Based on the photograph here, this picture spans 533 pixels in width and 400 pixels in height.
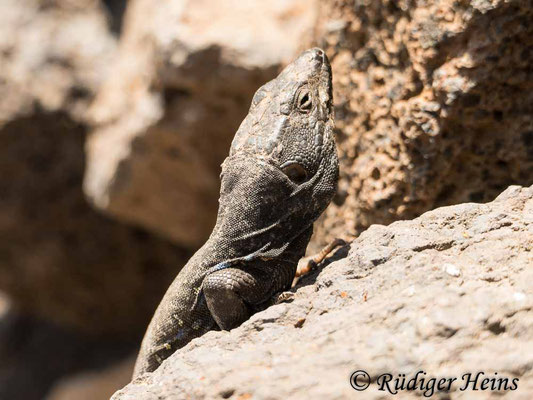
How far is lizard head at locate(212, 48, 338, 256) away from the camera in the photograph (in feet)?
12.3

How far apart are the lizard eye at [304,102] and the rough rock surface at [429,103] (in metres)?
0.73

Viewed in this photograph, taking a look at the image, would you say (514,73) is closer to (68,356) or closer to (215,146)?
(215,146)

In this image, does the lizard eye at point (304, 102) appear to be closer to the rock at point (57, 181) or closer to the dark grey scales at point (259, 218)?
the dark grey scales at point (259, 218)

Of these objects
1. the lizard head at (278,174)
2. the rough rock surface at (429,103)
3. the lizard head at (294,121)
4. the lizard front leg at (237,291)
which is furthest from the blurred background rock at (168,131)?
the lizard front leg at (237,291)

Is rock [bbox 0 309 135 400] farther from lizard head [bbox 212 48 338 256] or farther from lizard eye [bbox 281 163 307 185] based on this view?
lizard eye [bbox 281 163 307 185]

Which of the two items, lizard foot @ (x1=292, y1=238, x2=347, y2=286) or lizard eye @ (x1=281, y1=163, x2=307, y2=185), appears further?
lizard foot @ (x1=292, y1=238, x2=347, y2=286)

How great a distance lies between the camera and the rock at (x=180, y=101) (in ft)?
22.2

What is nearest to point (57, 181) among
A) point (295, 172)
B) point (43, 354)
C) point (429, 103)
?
point (43, 354)

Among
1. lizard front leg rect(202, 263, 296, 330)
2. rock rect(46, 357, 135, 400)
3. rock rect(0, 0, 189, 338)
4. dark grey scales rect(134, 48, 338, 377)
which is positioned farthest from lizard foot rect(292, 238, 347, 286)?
rock rect(46, 357, 135, 400)

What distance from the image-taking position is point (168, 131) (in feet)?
24.0

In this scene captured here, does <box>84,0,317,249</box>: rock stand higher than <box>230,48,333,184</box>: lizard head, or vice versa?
<box>84,0,317,249</box>: rock

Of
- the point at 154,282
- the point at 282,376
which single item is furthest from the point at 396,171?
the point at 154,282

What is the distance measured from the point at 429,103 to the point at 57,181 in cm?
629

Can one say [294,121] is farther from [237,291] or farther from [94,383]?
[94,383]
